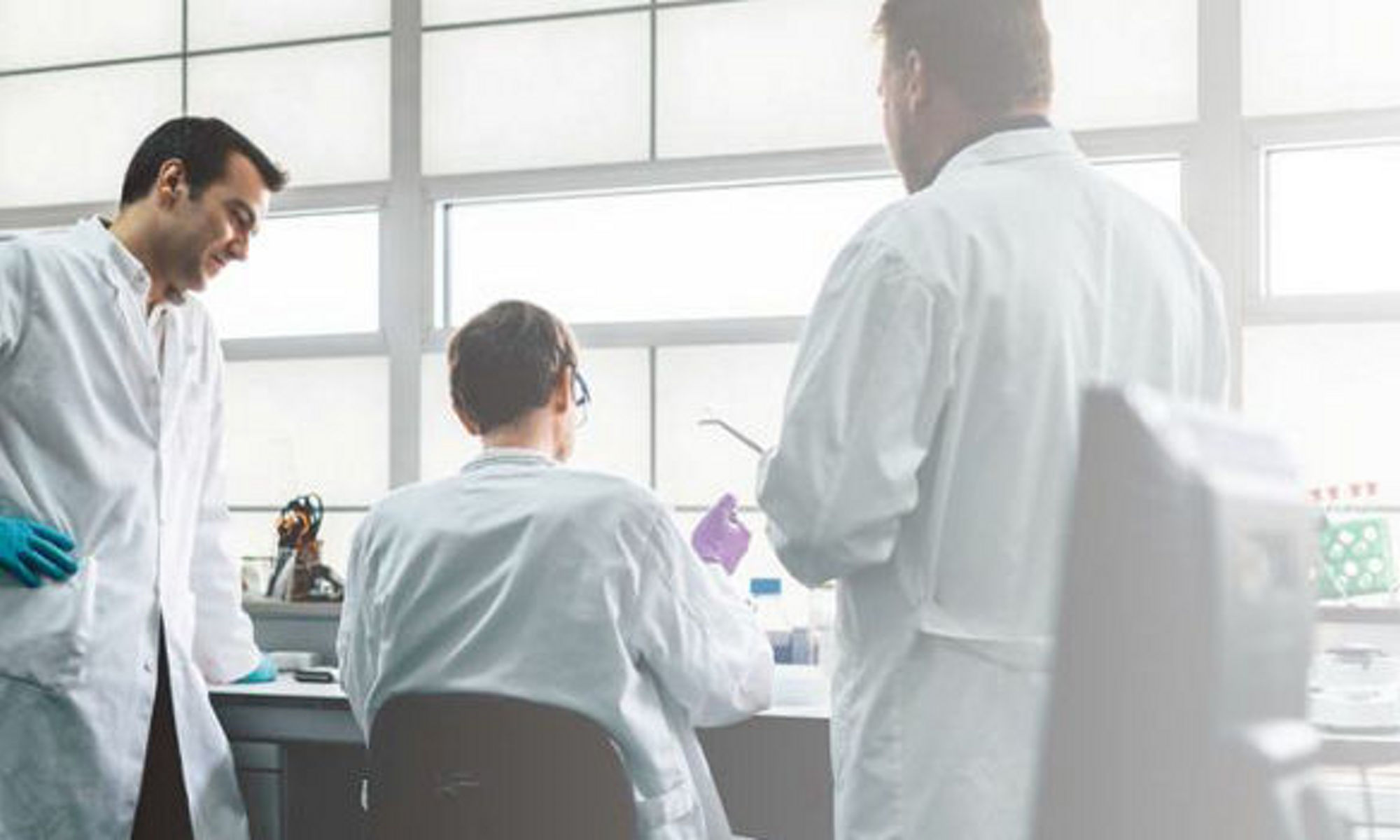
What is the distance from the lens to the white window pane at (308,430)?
3705 mm

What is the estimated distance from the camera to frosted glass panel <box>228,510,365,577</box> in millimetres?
3729

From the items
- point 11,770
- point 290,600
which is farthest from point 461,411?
point 290,600

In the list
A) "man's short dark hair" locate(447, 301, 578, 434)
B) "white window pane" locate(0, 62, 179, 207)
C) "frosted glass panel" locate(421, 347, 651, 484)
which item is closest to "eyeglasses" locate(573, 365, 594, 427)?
"man's short dark hair" locate(447, 301, 578, 434)

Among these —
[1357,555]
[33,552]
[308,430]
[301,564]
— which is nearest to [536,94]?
[308,430]

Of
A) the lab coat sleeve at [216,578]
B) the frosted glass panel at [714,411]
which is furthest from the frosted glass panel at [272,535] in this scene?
the lab coat sleeve at [216,578]

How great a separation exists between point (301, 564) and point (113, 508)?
3.57ft

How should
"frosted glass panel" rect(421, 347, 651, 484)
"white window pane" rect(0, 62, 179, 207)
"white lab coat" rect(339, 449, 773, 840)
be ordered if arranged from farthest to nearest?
1. "white window pane" rect(0, 62, 179, 207)
2. "frosted glass panel" rect(421, 347, 651, 484)
3. "white lab coat" rect(339, 449, 773, 840)

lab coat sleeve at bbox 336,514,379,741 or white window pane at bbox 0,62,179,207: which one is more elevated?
white window pane at bbox 0,62,179,207

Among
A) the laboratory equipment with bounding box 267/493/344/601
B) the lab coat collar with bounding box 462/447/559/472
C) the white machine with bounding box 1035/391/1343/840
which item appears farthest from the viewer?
the laboratory equipment with bounding box 267/493/344/601

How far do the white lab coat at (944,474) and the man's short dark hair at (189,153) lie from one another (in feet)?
4.04

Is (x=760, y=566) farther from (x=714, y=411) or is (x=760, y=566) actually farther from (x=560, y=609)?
(x=560, y=609)

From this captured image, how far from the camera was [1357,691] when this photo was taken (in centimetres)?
222

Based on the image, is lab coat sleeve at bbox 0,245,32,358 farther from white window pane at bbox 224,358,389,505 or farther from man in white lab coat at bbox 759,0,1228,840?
white window pane at bbox 224,358,389,505

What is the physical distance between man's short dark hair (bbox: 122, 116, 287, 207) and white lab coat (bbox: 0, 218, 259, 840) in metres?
0.10
